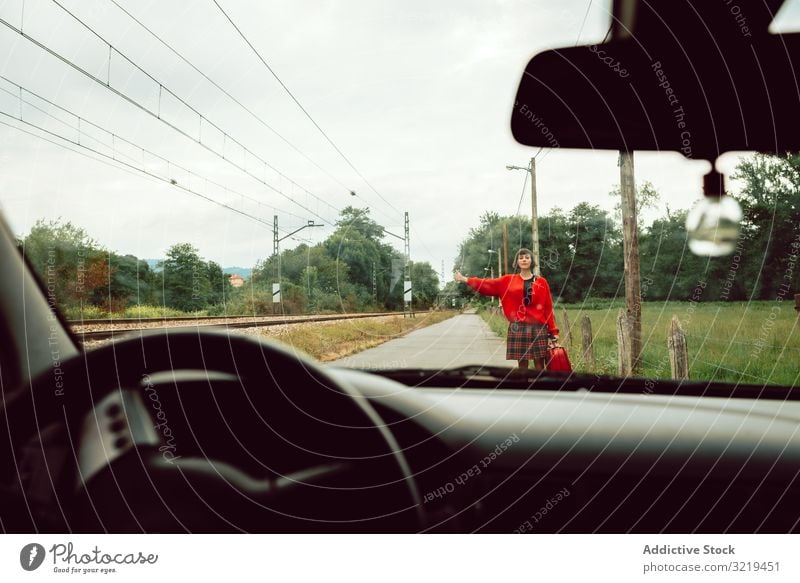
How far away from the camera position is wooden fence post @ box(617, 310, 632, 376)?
6.28ft

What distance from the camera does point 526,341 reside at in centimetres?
200

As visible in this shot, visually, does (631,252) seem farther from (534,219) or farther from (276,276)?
(276,276)

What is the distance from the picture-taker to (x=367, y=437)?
3.23ft

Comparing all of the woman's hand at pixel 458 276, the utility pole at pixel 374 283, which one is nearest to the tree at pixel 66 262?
the utility pole at pixel 374 283

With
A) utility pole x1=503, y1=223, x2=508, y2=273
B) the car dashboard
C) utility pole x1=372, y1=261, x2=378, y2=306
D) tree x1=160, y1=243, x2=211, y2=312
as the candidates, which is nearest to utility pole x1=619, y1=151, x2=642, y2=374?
utility pole x1=503, y1=223, x2=508, y2=273

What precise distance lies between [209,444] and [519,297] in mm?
1140

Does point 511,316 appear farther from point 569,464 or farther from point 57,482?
point 57,482

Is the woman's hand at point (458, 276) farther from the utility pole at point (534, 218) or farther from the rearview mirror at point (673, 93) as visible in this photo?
the rearview mirror at point (673, 93)

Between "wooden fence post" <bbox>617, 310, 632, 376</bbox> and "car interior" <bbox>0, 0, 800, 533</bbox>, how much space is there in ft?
0.42

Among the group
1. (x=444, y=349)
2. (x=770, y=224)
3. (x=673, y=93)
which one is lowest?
(x=444, y=349)

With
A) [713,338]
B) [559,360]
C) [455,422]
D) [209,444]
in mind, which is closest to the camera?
[209,444]

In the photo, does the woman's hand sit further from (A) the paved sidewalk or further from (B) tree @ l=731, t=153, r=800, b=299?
(B) tree @ l=731, t=153, r=800, b=299

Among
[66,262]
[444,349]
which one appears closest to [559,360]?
A: [444,349]

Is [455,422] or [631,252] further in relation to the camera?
[631,252]
